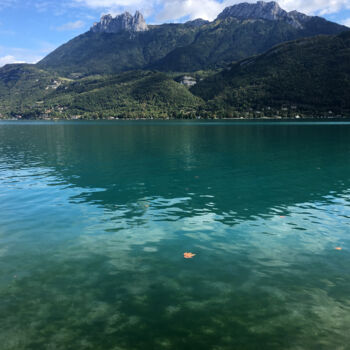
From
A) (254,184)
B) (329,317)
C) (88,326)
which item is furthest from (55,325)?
(254,184)

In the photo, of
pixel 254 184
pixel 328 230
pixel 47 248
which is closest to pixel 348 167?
pixel 254 184

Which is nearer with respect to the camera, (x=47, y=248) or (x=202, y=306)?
(x=202, y=306)

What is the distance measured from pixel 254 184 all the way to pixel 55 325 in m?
22.9

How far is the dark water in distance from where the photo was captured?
7.72m

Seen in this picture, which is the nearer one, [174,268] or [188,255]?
[174,268]

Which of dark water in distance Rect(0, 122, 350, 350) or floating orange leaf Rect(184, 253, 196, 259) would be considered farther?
floating orange leaf Rect(184, 253, 196, 259)

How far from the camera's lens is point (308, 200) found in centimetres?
2236

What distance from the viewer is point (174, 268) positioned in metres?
11.4

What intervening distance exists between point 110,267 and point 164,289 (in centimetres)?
275

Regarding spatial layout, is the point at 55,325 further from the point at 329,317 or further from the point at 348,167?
the point at 348,167

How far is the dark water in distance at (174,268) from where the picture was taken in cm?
772

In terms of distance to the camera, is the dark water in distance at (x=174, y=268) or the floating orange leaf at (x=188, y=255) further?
the floating orange leaf at (x=188, y=255)

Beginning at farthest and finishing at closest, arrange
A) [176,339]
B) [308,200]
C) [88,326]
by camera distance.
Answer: [308,200] < [88,326] < [176,339]

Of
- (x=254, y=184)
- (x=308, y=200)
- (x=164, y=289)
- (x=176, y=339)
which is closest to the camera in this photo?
(x=176, y=339)
